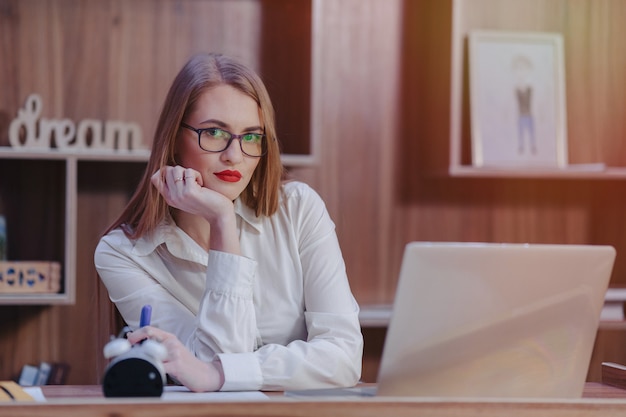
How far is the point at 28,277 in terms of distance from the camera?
2.67 metres

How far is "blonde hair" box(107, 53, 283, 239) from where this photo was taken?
5.96 feet

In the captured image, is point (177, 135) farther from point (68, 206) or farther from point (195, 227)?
point (68, 206)

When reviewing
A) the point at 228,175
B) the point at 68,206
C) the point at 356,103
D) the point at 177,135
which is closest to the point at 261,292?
the point at 228,175

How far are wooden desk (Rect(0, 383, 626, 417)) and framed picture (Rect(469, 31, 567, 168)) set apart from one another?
195cm

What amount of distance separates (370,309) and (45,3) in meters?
1.49

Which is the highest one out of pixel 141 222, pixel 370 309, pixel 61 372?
pixel 141 222

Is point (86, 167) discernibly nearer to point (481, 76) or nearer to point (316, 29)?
point (316, 29)

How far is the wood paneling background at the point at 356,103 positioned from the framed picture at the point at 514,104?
0.10 m

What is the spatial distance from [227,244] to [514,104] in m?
1.75

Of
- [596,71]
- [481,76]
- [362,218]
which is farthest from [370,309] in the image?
[596,71]

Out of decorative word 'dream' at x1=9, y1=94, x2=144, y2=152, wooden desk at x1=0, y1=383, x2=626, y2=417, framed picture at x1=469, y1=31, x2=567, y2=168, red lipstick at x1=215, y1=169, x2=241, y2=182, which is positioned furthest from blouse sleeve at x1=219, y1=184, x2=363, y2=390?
framed picture at x1=469, y1=31, x2=567, y2=168

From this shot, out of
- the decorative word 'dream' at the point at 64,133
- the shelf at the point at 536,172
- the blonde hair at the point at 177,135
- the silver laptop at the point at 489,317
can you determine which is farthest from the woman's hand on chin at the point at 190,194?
the shelf at the point at 536,172

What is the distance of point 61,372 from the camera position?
286 centimetres

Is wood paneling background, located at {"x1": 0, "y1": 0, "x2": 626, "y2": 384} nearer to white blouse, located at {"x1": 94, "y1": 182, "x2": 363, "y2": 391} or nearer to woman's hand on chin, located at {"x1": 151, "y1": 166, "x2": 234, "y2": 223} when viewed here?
white blouse, located at {"x1": 94, "y1": 182, "x2": 363, "y2": 391}
